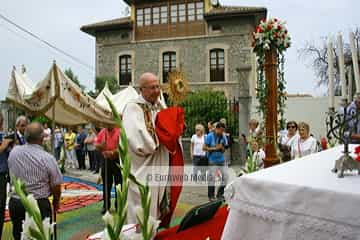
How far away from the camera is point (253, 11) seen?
71.6 ft

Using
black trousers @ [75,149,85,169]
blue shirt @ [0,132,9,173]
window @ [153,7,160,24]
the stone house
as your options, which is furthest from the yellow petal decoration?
window @ [153,7,160,24]

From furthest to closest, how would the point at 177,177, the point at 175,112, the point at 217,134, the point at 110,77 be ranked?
the point at 110,77 < the point at 217,134 < the point at 177,177 < the point at 175,112

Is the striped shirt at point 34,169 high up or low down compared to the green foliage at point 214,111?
down

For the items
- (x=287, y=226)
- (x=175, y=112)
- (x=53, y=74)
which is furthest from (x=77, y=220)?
(x=287, y=226)

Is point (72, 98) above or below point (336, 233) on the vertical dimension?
above

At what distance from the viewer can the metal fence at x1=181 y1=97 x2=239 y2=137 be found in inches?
503

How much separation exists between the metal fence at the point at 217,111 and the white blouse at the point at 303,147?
276 inches

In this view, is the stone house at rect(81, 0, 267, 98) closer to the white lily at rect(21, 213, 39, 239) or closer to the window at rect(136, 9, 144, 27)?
the window at rect(136, 9, 144, 27)

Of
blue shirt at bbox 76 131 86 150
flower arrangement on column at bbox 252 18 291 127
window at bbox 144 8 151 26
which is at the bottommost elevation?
blue shirt at bbox 76 131 86 150

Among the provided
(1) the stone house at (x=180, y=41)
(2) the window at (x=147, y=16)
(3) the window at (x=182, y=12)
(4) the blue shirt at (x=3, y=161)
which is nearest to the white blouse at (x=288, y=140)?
(4) the blue shirt at (x=3, y=161)

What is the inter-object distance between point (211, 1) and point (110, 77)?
8.89 m

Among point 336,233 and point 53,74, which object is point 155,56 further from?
point 336,233

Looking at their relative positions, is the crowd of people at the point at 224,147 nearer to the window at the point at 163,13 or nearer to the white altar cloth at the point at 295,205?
the white altar cloth at the point at 295,205

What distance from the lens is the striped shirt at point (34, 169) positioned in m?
3.14
